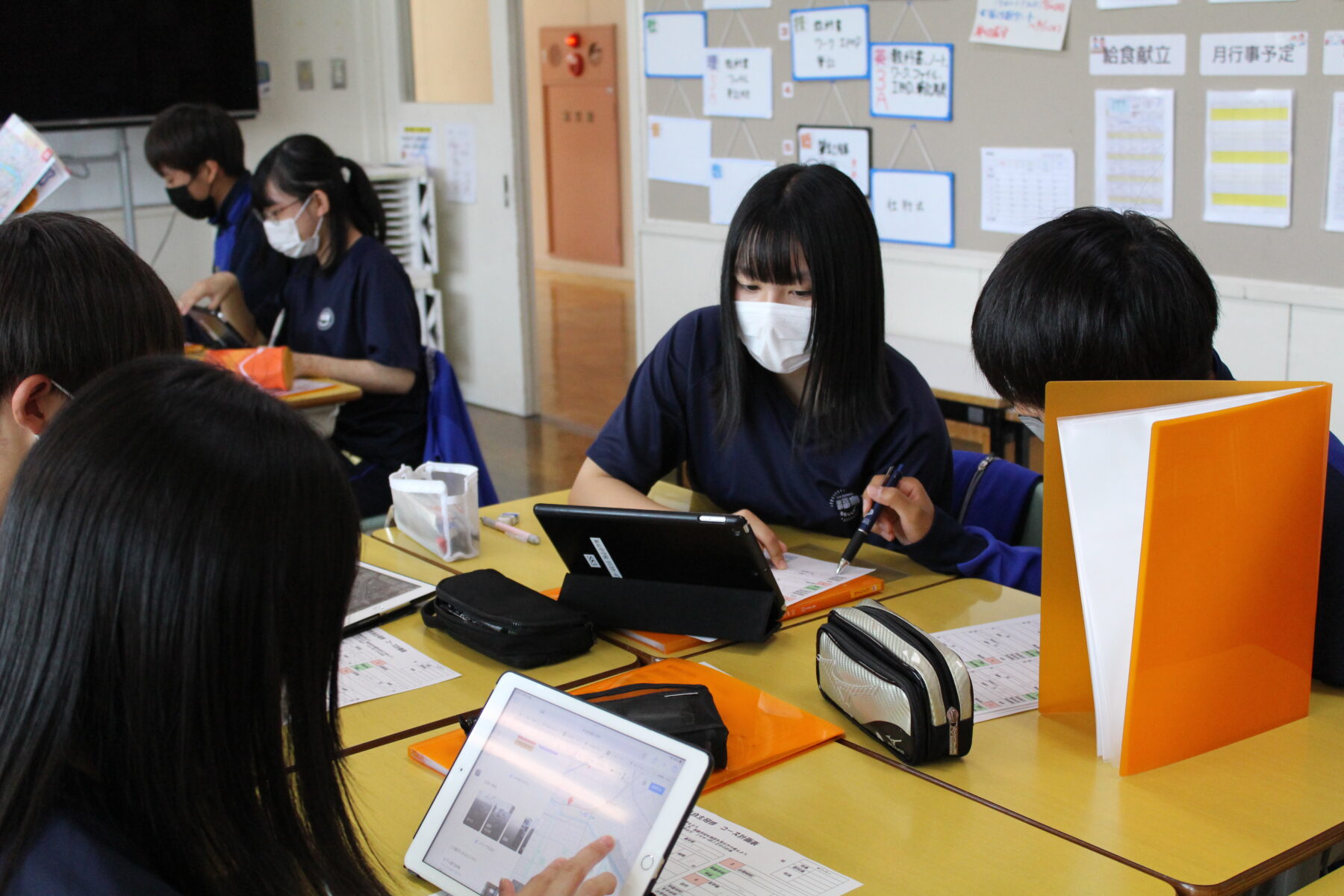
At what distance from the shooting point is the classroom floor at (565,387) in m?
4.78

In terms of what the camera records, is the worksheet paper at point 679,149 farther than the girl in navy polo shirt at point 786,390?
Yes

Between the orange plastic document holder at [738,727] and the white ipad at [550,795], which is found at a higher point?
the white ipad at [550,795]

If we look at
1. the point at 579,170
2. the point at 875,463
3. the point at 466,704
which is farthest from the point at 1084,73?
the point at 579,170

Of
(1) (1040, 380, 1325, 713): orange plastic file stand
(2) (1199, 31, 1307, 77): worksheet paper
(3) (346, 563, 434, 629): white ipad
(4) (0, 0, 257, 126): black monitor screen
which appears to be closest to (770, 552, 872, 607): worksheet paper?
(1) (1040, 380, 1325, 713): orange plastic file stand

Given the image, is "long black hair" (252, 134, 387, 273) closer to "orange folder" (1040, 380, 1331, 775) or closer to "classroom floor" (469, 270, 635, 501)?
"classroom floor" (469, 270, 635, 501)

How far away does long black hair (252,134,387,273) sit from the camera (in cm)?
289

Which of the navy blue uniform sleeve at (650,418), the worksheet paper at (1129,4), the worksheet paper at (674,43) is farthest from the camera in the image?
the worksheet paper at (674,43)

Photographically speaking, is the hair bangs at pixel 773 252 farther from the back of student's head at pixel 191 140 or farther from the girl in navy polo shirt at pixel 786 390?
the back of student's head at pixel 191 140

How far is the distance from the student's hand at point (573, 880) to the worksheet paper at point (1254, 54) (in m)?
2.68

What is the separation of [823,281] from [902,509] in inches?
15.5

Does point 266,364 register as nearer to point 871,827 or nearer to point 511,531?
point 511,531

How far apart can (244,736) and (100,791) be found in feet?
0.28

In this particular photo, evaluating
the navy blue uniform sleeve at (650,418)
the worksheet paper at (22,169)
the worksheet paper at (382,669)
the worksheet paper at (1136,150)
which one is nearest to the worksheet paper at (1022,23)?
the worksheet paper at (1136,150)

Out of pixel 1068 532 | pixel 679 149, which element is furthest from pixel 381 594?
pixel 679 149
